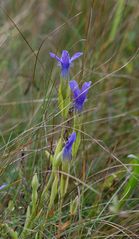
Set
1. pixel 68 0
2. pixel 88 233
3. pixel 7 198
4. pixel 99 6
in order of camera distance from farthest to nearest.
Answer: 1. pixel 68 0
2. pixel 99 6
3. pixel 7 198
4. pixel 88 233

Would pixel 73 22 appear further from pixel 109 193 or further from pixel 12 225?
pixel 12 225

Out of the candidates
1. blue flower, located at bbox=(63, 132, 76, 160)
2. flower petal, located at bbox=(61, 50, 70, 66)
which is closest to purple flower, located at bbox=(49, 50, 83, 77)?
flower petal, located at bbox=(61, 50, 70, 66)

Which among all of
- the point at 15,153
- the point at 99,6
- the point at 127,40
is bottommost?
the point at 127,40

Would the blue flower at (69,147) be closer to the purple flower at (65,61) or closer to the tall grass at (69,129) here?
the tall grass at (69,129)

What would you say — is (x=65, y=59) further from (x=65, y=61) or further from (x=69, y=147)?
(x=69, y=147)

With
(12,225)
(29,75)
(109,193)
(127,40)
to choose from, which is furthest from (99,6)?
(12,225)

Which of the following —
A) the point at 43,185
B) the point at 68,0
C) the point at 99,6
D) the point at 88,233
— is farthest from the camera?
the point at 68,0

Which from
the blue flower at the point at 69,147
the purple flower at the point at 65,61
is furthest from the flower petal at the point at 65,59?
the blue flower at the point at 69,147

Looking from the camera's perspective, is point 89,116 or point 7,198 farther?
point 89,116

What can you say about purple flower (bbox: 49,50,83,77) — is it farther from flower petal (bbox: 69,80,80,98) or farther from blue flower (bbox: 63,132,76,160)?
blue flower (bbox: 63,132,76,160)
